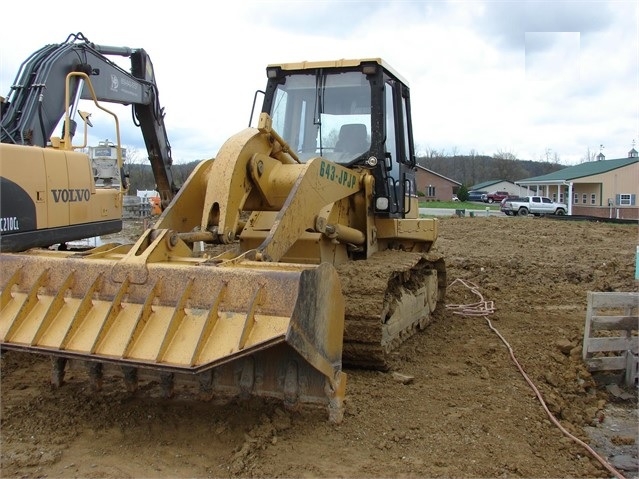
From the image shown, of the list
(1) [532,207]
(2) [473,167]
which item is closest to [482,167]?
(2) [473,167]

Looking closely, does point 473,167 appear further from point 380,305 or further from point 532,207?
point 380,305

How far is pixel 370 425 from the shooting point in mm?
4477

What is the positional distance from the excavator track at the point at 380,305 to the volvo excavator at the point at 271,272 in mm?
18

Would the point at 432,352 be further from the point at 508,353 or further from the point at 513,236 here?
the point at 513,236

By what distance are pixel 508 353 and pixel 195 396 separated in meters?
3.58

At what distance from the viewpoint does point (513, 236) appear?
20.5 meters

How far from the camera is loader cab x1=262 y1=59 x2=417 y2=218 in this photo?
6449mm

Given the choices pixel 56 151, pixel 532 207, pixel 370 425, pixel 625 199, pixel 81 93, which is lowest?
pixel 370 425

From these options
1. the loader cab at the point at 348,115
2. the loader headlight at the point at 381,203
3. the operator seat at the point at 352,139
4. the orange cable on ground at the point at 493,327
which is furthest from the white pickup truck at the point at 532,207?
the operator seat at the point at 352,139

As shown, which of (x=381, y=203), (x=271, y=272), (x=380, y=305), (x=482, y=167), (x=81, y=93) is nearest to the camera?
(x=271, y=272)

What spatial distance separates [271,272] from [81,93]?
519 centimetres

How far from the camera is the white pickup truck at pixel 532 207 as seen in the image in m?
41.6

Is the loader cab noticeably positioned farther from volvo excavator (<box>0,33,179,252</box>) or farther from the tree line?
the tree line

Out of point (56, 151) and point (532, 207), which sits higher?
point (56, 151)
